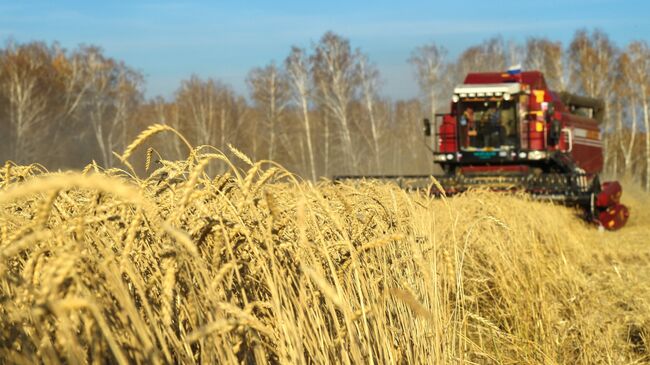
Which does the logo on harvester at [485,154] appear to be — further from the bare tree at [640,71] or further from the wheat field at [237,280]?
the bare tree at [640,71]

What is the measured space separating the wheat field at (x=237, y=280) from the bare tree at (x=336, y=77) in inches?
1340

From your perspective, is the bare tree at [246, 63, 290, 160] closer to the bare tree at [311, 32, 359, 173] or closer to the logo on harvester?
the bare tree at [311, 32, 359, 173]

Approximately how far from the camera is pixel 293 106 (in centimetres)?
4128

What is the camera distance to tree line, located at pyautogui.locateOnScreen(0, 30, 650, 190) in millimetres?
39125

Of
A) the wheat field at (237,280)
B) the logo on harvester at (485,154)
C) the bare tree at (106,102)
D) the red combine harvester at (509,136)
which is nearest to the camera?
the wheat field at (237,280)

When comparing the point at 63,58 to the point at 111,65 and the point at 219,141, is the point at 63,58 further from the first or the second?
the point at 219,141

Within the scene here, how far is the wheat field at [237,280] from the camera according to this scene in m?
1.83

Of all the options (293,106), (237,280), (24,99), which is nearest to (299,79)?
(293,106)

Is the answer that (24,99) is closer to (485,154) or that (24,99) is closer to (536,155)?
(485,154)

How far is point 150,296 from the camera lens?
7.98 feet

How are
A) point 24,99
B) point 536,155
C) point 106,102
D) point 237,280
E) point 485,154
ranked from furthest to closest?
point 106,102, point 24,99, point 485,154, point 536,155, point 237,280

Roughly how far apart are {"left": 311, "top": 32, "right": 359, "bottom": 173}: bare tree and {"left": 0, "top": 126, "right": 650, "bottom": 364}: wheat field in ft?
112

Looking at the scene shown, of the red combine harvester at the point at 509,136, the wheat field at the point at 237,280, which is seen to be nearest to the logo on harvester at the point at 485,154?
the red combine harvester at the point at 509,136

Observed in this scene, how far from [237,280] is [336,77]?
124 feet
